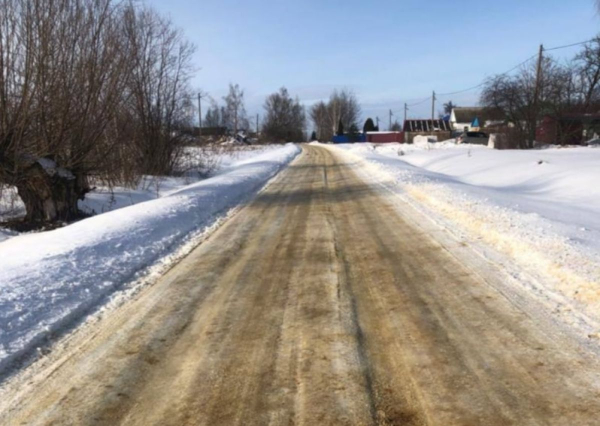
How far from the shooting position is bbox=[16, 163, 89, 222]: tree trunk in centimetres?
1213

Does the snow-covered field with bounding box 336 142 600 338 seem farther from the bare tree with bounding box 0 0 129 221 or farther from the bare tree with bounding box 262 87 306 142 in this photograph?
the bare tree with bounding box 262 87 306 142

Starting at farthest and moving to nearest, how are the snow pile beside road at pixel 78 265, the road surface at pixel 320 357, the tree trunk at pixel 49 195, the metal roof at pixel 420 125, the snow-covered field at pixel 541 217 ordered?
the metal roof at pixel 420 125, the tree trunk at pixel 49 195, the snow-covered field at pixel 541 217, the snow pile beside road at pixel 78 265, the road surface at pixel 320 357

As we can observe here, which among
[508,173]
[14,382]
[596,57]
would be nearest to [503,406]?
[14,382]

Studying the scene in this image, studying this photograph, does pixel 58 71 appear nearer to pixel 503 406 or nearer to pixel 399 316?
pixel 399 316

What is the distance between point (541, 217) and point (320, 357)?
6.61m

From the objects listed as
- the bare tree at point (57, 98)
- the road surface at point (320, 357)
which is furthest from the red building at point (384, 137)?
the road surface at point (320, 357)

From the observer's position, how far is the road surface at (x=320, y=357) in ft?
10.7

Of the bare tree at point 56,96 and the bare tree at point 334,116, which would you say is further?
the bare tree at point 334,116

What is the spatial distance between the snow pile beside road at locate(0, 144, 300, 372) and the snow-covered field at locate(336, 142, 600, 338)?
15.8 feet

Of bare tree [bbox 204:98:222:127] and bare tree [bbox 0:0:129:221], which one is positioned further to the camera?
bare tree [bbox 204:98:222:127]

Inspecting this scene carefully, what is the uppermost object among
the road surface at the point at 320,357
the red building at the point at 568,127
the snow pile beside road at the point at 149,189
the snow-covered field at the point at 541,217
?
the red building at the point at 568,127

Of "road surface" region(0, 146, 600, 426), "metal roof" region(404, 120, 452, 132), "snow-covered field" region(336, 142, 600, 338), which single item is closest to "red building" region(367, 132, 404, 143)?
"metal roof" region(404, 120, 452, 132)

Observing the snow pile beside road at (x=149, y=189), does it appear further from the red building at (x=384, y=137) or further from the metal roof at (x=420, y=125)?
the metal roof at (x=420, y=125)

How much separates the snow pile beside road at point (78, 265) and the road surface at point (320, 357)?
18.6 inches
